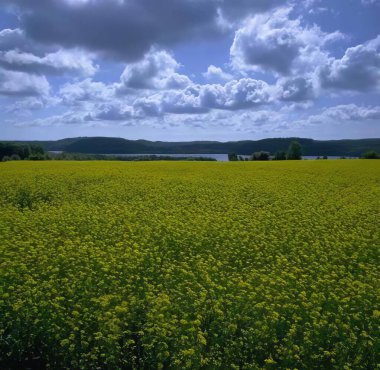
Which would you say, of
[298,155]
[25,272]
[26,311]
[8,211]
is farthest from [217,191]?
[298,155]

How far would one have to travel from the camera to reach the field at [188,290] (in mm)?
6543

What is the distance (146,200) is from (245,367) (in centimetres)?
1330

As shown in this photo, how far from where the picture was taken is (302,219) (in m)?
14.9

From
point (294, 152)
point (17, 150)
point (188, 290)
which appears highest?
point (17, 150)

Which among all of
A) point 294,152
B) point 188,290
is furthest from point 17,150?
point 188,290

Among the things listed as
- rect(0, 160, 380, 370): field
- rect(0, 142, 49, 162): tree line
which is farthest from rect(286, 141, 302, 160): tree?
rect(0, 160, 380, 370): field

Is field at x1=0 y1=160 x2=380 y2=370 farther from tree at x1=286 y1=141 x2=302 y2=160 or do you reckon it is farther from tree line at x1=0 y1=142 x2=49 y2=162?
tree line at x1=0 y1=142 x2=49 y2=162

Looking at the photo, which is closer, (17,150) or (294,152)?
(17,150)

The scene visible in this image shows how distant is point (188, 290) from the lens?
26.1 ft

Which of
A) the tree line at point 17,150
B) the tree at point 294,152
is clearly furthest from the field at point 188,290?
the tree line at point 17,150

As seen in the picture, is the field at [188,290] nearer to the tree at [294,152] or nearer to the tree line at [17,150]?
the tree at [294,152]

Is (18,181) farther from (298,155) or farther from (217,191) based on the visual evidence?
(298,155)

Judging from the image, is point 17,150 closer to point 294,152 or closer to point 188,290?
point 294,152

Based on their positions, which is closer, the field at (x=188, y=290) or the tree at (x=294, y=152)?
the field at (x=188, y=290)
